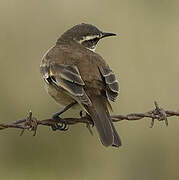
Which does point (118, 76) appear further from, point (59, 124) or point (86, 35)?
point (59, 124)

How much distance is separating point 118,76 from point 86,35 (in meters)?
2.56

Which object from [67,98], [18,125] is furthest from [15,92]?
[18,125]

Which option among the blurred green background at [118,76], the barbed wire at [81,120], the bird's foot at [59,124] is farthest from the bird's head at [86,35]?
the blurred green background at [118,76]

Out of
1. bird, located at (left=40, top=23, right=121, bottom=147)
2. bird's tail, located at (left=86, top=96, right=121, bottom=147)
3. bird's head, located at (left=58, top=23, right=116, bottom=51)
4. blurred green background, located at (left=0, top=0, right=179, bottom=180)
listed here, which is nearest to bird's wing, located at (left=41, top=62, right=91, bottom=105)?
bird, located at (left=40, top=23, right=121, bottom=147)

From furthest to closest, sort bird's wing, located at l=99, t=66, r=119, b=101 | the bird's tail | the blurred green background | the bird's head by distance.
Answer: the blurred green background < the bird's head < bird's wing, located at l=99, t=66, r=119, b=101 < the bird's tail

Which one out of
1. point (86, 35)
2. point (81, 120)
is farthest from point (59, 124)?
point (86, 35)

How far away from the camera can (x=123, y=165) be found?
34.2 ft

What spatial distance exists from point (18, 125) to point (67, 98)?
1.03 meters

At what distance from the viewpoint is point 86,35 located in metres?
9.23

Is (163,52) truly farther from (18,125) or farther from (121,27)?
(18,125)

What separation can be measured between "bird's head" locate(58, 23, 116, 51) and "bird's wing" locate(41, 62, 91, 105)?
3.48 feet

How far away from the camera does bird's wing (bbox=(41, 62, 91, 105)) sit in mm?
7559

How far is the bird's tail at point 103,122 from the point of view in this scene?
7.38 meters

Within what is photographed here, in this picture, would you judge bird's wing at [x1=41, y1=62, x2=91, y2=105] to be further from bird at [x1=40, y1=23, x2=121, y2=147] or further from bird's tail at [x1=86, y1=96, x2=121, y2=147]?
bird's tail at [x1=86, y1=96, x2=121, y2=147]
